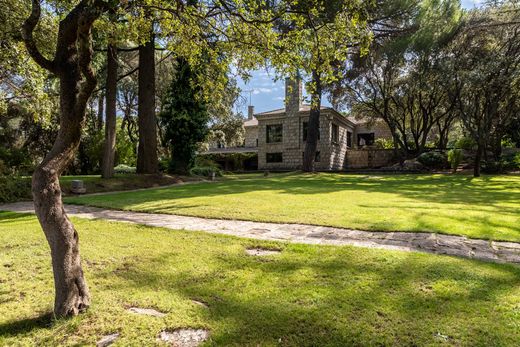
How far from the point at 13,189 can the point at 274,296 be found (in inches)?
436

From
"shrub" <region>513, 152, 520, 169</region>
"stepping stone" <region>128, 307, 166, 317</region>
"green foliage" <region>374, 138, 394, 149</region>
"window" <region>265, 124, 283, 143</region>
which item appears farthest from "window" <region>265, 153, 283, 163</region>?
"stepping stone" <region>128, 307, 166, 317</region>

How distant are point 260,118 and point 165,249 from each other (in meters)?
28.1

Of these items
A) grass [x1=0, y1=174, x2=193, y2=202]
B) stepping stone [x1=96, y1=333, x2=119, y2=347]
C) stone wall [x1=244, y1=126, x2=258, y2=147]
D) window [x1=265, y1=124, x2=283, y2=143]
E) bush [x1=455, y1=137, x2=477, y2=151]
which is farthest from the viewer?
stone wall [x1=244, y1=126, x2=258, y2=147]

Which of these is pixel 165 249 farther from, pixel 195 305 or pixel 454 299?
pixel 454 299

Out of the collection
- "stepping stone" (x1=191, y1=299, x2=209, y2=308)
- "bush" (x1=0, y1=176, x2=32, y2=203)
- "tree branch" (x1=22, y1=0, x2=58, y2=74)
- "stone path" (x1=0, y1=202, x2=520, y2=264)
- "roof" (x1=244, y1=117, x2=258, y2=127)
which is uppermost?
"roof" (x1=244, y1=117, x2=258, y2=127)

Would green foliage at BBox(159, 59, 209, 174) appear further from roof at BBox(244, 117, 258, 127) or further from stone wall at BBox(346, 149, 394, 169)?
roof at BBox(244, 117, 258, 127)

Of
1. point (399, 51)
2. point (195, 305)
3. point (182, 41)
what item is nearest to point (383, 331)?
point (195, 305)

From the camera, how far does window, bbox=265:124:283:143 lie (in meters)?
31.3

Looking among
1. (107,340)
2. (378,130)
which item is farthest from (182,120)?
(378,130)

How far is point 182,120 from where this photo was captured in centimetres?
1814

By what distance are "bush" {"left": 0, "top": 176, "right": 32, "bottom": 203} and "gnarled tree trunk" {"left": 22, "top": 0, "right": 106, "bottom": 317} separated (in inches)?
378

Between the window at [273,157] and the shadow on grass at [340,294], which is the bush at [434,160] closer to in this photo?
the window at [273,157]

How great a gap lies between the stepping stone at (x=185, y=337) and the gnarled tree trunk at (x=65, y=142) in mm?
866

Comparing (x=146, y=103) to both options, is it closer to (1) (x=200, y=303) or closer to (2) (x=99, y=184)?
(2) (x=99, y=184)
